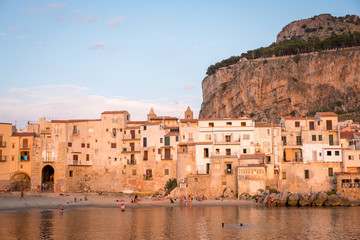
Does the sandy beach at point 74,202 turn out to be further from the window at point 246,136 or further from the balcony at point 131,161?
the window at point 246,136

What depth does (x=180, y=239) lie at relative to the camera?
32.9 meters

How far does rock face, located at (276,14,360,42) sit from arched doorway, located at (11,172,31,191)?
119 m

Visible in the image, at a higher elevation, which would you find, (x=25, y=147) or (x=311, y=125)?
(x=311, y=125)

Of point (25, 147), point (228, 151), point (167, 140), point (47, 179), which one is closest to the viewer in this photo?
point (228, 151)

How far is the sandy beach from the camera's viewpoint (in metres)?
54.2

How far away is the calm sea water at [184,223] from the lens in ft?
113

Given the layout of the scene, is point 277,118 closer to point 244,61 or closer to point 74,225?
point 244,61

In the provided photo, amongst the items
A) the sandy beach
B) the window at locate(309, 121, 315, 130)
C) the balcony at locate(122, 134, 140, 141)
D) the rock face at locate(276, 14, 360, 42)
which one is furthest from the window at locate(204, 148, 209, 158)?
the rock face at locate(276, 14, 360, 42)

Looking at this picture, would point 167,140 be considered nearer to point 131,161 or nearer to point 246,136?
point 131,161

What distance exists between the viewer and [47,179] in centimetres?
7112

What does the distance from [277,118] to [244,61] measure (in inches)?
1132

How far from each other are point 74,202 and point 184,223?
2336cm

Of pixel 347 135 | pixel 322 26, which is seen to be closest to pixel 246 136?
pixel 347 135

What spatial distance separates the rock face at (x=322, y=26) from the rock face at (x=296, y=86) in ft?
139
